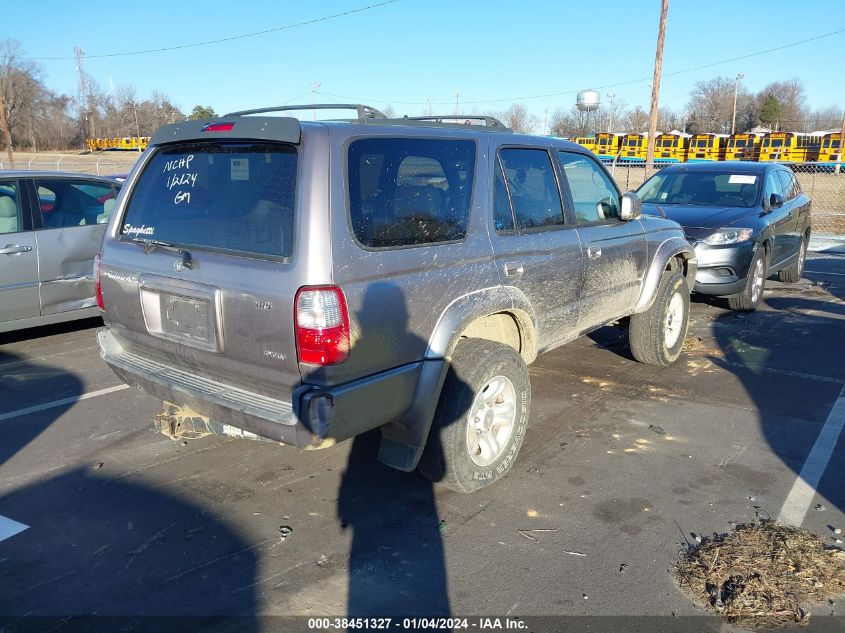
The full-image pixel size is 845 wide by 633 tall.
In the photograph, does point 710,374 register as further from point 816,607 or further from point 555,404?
point 816,607

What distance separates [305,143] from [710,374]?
4576 millimetres

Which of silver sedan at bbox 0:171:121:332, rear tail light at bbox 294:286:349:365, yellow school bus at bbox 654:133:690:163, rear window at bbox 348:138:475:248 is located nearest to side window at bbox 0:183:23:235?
silver sedan at bbox 0:171:121:332

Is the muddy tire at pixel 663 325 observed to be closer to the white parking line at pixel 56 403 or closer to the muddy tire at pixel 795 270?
the white parking line at pixel 56 403

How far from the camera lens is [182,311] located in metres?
3.38

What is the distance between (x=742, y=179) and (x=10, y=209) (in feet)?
28.4

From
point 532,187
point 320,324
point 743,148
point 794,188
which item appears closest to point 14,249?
point 320,324

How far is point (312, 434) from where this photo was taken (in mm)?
2975

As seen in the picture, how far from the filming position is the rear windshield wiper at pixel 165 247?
10.8 feet

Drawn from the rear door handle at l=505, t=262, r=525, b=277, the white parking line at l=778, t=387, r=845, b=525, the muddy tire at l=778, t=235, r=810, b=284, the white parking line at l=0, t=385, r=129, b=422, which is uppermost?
the rear door handle at l=505, t=262, r=525, b=277

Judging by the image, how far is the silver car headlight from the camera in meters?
8.03

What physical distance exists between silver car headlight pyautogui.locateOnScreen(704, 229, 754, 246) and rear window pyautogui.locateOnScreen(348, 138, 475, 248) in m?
5.20

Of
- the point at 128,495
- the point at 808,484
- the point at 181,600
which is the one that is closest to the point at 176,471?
the point at 128,495

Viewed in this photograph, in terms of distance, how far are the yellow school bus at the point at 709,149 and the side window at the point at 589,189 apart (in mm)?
40896

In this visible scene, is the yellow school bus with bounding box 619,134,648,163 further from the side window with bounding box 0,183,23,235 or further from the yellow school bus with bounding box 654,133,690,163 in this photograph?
the side window with bounding box 0,183,23,235
